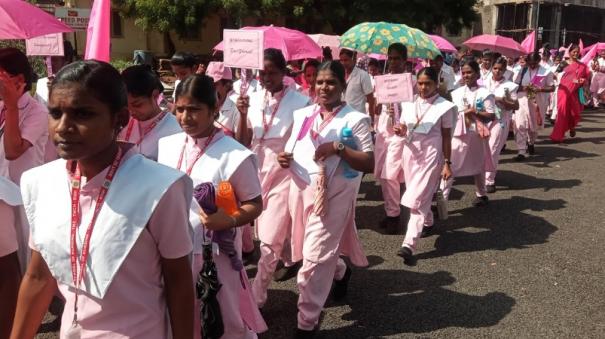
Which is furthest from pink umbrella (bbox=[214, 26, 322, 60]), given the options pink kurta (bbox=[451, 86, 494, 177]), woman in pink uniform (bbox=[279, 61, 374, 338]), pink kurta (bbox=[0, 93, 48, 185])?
pink kurta (bbox=[0, 93, 48, 185])

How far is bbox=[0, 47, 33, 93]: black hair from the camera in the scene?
3.73 meters

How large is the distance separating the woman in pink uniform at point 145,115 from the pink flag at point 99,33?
616mm

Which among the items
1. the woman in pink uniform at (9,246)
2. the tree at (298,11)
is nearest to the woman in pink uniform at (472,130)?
the woman in pink uniform at (9,246)

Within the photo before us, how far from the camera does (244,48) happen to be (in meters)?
4.85

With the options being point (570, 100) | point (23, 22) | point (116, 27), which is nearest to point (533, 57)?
point (570, 100)

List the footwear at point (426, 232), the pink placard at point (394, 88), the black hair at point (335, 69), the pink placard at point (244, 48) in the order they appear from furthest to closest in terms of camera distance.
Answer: the footwear at point (426, 232)
the pink placard at point (394, 88)
the pink placard at point (244, 48)
the black hair at point (335, 69)

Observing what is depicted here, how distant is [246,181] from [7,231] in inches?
45.7

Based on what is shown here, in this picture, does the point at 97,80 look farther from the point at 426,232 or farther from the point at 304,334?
the point at 426,232

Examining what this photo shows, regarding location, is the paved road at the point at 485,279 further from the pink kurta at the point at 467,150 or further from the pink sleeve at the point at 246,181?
the pink sleeve at the point at 246,181

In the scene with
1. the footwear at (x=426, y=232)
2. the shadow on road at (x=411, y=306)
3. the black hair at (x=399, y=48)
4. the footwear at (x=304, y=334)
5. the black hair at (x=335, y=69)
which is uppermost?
the black hair at (x=399, y=48)

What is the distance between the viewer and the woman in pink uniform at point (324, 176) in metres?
3.85

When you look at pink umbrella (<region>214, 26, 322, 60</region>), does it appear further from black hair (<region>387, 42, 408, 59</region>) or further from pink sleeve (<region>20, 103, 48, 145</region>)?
pink sleeve (<region>20, 103, 48, 145</region>)

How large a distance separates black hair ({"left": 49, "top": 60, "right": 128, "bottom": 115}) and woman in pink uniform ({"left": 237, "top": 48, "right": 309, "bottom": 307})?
2.67 m

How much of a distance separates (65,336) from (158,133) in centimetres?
166
